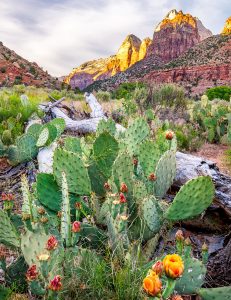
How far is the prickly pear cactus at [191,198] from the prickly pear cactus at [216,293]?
0.52 m

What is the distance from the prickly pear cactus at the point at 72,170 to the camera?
2613 mm

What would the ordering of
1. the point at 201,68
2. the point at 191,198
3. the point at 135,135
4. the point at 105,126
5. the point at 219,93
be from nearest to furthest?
the point at 191,198 → the point at 135,135 → the point at 105,126 → the point at 219,93 → the point at 201,68

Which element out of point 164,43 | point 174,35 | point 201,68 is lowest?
point 201,68

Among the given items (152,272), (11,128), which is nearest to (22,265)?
(152,272)

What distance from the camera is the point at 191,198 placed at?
2.38 meters

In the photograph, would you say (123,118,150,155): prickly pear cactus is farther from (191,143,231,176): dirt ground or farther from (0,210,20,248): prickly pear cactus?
(191,143,231,176): dirt ground

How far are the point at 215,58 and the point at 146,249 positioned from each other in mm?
53457

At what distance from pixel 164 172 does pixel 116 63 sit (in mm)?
127189

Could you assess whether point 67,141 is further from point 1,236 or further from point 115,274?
point 115,274

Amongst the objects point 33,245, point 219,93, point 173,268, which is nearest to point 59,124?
point 33,245

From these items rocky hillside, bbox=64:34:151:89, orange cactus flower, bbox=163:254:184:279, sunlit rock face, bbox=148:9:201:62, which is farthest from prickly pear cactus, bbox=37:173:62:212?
rocky hillside, bbox=64:34:151:89

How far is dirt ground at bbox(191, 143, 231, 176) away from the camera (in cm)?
611

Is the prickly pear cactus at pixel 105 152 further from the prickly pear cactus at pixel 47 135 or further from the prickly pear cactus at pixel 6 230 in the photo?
the prickly pear cactus at pixel 47 135

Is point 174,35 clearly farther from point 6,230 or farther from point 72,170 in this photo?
point 6,230
